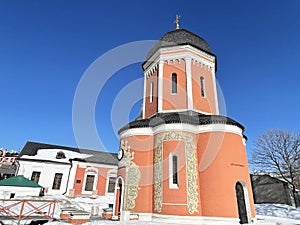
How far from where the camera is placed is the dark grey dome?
14605mm

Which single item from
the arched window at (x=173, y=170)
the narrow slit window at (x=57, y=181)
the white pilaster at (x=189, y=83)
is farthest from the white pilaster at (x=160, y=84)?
the narrow slit window at (x=57, y=181)

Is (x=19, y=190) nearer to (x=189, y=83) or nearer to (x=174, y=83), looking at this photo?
(x=174, y=83)

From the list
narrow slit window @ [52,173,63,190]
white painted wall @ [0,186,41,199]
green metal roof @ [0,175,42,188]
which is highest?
narrow slit window @ [52,173,63,190]

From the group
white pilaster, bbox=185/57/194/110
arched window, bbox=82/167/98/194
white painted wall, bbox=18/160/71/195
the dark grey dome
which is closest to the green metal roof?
white painted wall, bbox=18/160/71/195

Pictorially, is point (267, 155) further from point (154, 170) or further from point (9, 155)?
point (9, 155)

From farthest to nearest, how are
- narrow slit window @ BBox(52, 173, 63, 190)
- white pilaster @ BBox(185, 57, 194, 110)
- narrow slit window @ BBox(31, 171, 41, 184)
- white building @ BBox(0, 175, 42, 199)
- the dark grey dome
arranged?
narrow slit window @ BBox(52, 173, 63, 190) < narrow slit window @ BBox(31, 171, 41, 184) < white building @ BBox(0, 175, 42, 199) < the dark grey dome < white pilaster @ BBox(185, 57, 194, 110)

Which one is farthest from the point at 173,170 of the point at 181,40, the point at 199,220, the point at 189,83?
the point at 181,40

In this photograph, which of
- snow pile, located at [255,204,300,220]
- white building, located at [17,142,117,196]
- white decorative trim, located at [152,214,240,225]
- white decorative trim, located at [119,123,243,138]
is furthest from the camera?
white building, located at [17,142,117,196]

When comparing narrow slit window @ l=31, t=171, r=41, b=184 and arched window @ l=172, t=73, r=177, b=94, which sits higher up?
arched window @ l=172, t=73, r=177, b=94

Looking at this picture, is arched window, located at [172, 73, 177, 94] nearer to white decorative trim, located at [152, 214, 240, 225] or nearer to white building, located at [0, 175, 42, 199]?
white decorative trim, located at [152, 214, 240, 225]

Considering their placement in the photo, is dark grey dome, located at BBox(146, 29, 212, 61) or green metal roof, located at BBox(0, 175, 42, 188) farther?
green metal roof, located at BBox(0, 175, 42, 188)

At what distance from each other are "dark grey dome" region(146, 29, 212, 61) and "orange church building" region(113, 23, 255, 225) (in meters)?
0.53

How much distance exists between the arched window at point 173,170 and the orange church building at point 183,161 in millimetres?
20

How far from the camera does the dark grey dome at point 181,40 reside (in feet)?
47.9
